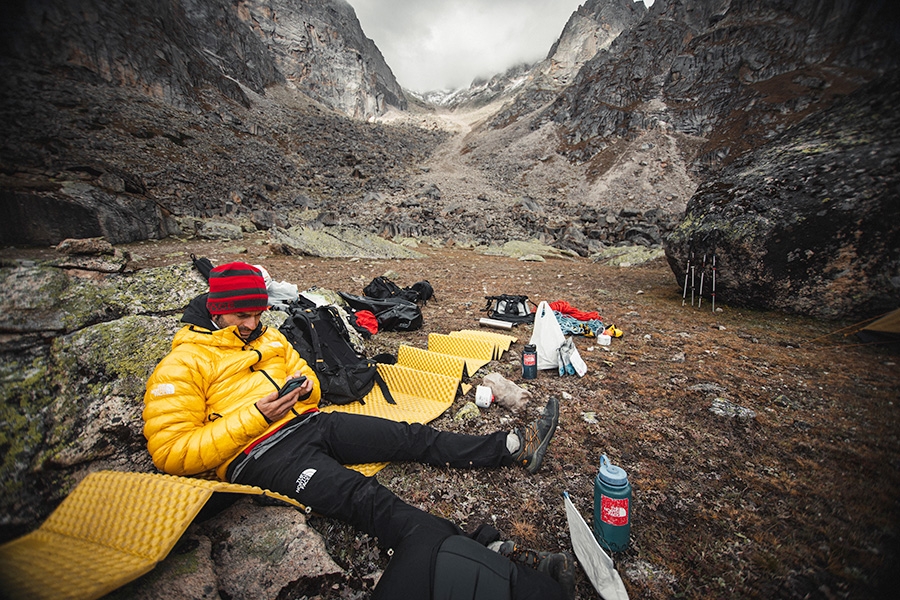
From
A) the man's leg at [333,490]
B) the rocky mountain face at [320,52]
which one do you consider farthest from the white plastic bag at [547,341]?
the rocky mountain face at [320,52]

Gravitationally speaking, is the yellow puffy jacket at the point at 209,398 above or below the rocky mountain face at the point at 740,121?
below

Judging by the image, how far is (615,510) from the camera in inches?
70.3

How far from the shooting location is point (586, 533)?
66.4 inches

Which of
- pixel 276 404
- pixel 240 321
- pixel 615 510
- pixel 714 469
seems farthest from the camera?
pixel 240 321

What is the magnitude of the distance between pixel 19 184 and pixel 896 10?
13.8 meters

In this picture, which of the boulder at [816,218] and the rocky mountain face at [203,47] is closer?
the boulder at [816,218]

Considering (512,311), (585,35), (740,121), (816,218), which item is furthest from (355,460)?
(585,35)

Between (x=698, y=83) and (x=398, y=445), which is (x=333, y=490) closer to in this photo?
(x=398, y=445)

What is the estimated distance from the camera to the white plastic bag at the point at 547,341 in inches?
159

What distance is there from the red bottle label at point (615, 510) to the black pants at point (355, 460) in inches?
29.9

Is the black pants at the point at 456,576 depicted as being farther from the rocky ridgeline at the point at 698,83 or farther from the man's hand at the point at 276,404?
the rocky ridgeline at the point at 698,83

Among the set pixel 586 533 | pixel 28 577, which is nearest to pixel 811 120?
pixel 586 533

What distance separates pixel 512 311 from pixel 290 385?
4.43 m

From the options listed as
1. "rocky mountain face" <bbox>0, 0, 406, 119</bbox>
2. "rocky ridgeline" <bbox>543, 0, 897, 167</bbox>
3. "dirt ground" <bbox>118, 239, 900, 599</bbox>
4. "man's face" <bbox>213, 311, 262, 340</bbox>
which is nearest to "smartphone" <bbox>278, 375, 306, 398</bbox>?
"man's face" <bbox>213, 311, 262, 340</bbox>
